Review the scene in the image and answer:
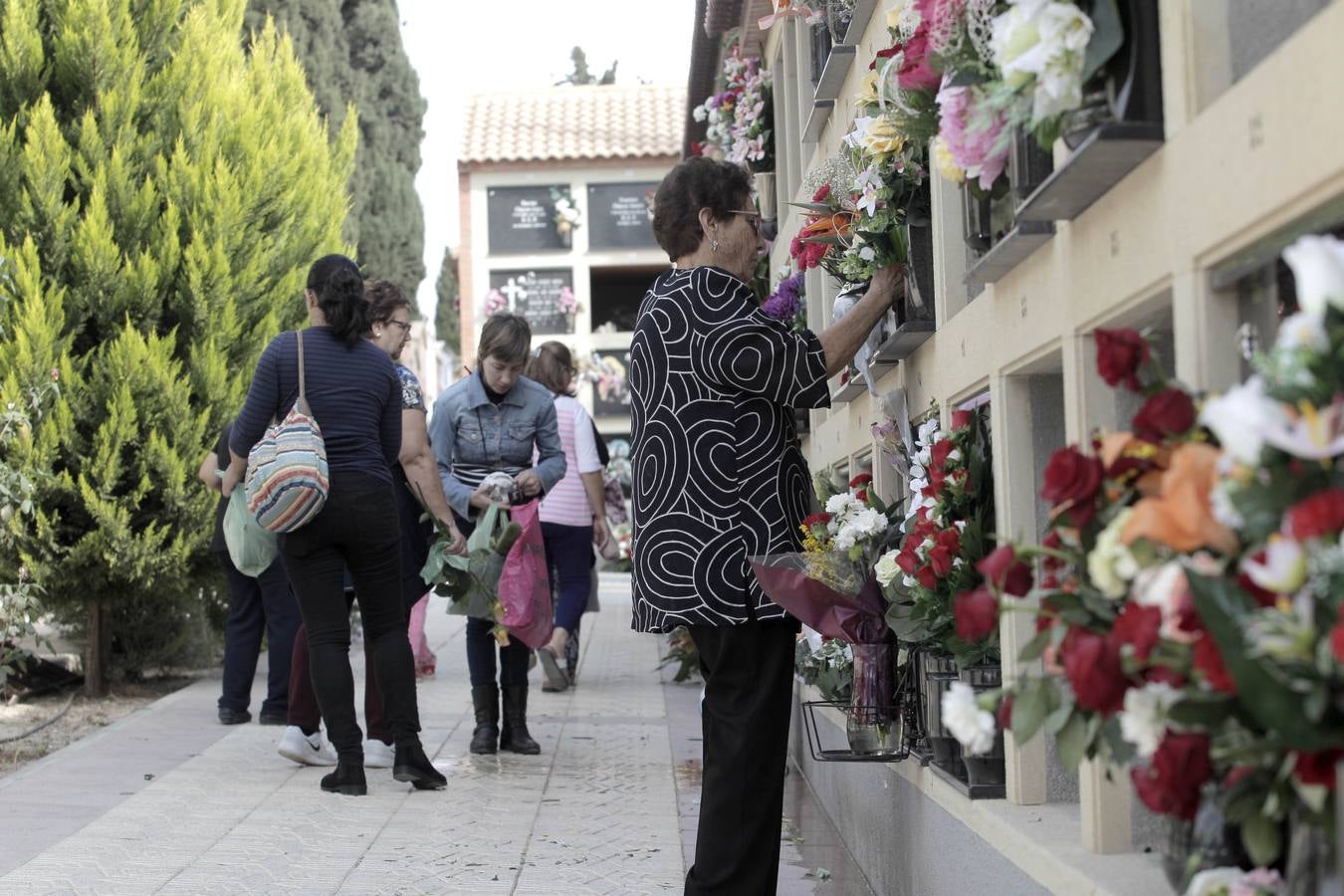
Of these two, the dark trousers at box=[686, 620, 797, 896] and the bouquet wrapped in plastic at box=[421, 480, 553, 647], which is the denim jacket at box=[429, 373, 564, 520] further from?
the dark trousers at box=[686, 620, 797, 896]

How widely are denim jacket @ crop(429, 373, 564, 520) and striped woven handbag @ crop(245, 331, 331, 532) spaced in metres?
1.61

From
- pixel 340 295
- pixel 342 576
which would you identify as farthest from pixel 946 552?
pixel 340 295

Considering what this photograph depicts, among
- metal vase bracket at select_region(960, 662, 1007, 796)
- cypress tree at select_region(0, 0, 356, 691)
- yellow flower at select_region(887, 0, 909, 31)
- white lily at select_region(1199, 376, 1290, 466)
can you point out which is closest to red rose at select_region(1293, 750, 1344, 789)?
white lily at select_region(1199, 376, 1290, 466)

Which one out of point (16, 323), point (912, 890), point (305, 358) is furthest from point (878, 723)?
point (16, 323)

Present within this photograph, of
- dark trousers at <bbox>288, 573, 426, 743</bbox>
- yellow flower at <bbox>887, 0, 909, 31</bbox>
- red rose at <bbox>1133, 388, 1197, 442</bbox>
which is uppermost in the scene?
yellow flower at <bbox>887, 0, 909, 31</bbox>

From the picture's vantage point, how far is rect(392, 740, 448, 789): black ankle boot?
6367mm

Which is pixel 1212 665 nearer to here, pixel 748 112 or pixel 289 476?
pixel 289 476

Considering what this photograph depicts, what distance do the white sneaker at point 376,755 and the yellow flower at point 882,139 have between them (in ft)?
11.9

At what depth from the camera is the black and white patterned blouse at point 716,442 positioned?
3986 mm

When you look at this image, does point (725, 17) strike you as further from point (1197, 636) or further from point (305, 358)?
point (1197, 636)

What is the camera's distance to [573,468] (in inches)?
372

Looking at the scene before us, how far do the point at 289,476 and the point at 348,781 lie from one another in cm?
120

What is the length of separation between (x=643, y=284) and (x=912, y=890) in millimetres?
22730

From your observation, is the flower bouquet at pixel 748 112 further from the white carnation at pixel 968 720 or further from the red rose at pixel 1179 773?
the red rose at pixel 1179 773
